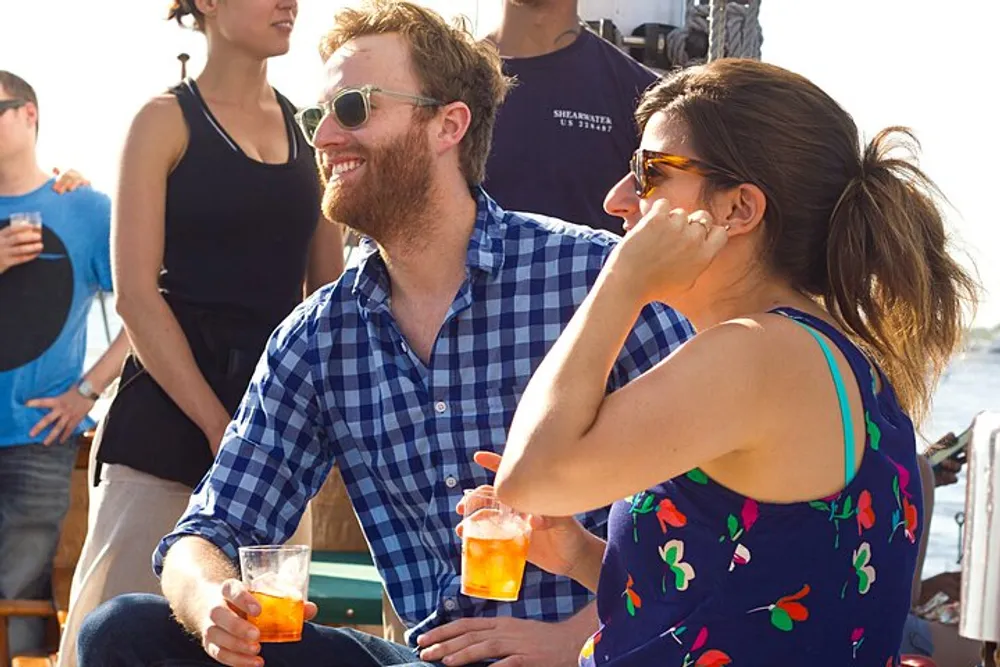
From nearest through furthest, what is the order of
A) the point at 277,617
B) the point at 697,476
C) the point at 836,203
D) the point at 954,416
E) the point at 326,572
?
the point at 697,476
the point at 836,203
the point at 277,617
the point at 326,572
the point at 954,416

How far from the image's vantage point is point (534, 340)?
2881 mm

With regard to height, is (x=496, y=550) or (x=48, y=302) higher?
→ (x=496, y=550)

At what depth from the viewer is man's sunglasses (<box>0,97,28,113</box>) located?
217 inches

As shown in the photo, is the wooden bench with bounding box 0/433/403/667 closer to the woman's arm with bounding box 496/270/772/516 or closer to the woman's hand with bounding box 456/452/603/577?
the woman's hand with bounding box 456/452/603/577

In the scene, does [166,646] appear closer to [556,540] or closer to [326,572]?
[556,540]

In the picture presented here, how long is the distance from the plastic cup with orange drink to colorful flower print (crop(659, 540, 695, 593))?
65 centimetres

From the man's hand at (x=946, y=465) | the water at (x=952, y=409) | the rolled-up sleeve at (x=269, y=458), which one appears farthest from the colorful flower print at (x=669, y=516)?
the water at (x=952, y=409)

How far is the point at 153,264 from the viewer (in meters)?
3.76

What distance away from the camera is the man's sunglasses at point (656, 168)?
224cm

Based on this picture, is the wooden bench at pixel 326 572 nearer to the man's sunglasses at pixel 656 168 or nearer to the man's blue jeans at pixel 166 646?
the man's blue jeans at pixel 166 646

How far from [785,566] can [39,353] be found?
→ 12.0 ft

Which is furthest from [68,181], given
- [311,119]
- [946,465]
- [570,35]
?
[946,465]

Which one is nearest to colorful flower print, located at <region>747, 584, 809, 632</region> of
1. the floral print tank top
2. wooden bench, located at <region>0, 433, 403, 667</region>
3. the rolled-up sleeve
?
the floral print tank top

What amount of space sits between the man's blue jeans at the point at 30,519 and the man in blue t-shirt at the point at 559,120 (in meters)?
2.10
